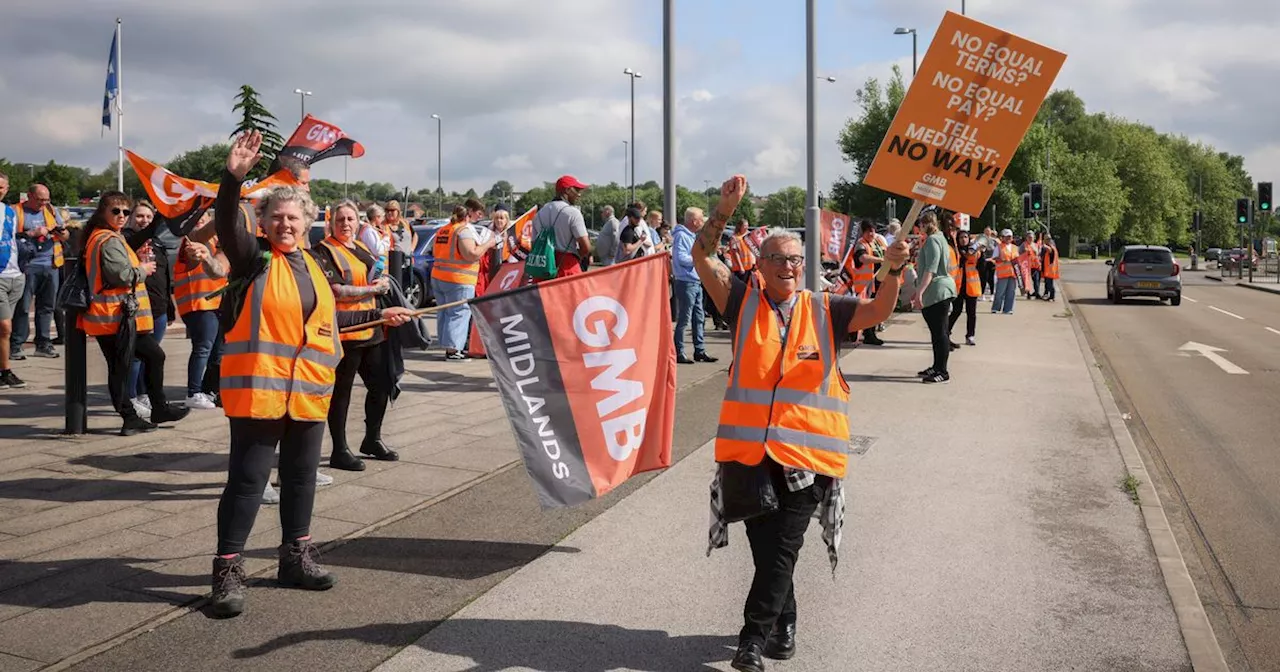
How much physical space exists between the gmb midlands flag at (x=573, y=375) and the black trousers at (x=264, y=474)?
917 millimetres

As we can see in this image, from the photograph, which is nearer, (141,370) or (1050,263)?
(141,370)

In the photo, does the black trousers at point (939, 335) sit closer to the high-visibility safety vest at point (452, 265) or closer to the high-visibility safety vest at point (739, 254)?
the high-visibility safety vest at point (739, 254)

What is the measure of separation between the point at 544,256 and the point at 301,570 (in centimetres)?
537

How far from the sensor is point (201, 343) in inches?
364

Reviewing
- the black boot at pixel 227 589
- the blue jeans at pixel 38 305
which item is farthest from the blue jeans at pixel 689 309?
the black boot at pixel 227 589

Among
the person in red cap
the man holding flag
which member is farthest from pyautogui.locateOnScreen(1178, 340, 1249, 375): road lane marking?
the man holding flag

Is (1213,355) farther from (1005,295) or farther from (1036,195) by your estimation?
(1036,195)

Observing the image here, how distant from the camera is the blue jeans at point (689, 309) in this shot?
43.8 ft

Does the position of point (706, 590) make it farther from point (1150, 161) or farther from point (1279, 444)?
point (1150, 161)

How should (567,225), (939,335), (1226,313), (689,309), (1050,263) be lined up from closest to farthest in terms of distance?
(567,225) → (939,335) → (689,309) → (1226,313) → (1050,263)

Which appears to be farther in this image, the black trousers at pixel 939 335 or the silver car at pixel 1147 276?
the silver car at pixel 1147 276

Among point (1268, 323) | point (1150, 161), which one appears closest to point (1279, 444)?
point (1268, 323)

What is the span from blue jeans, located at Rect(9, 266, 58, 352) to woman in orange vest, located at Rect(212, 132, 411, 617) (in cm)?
945

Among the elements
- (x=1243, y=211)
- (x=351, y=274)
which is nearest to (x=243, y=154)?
(x=351, y=274)
